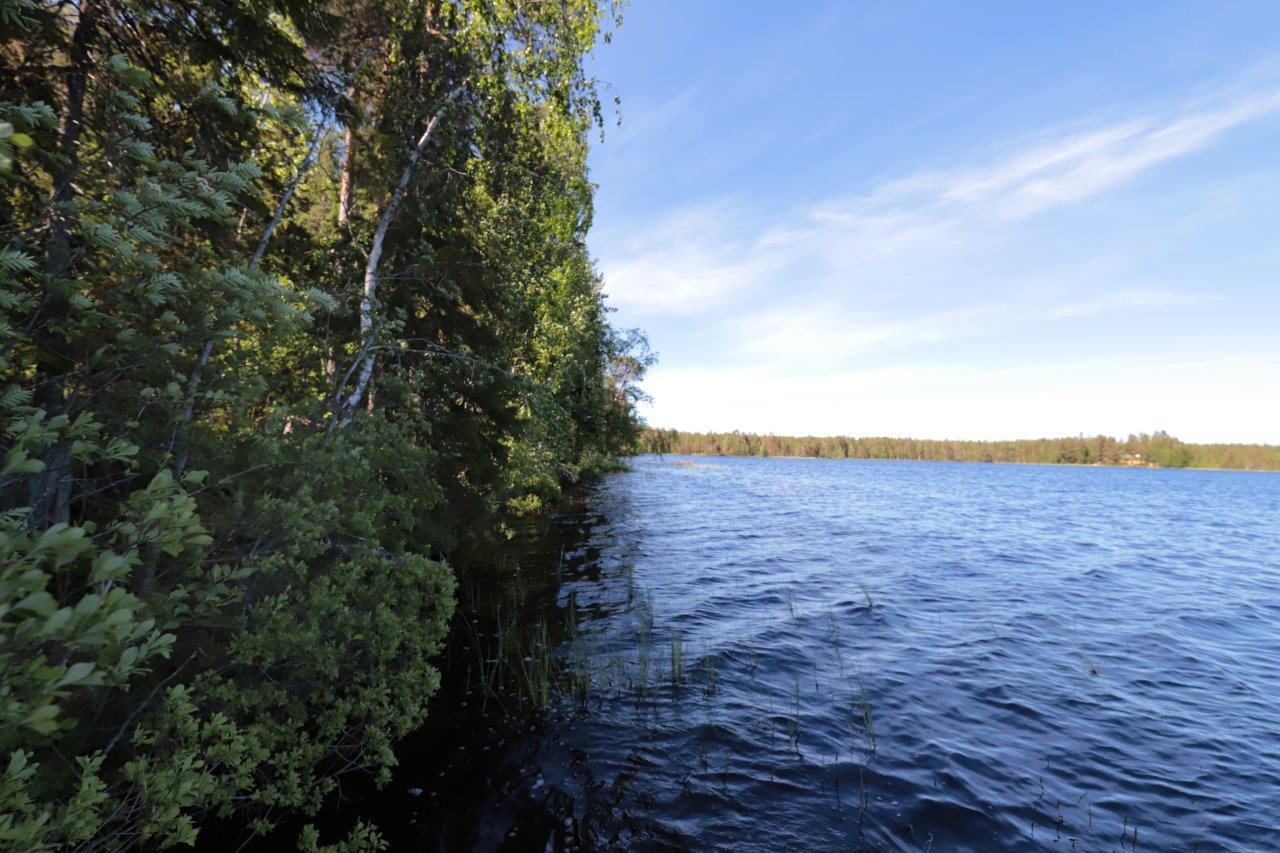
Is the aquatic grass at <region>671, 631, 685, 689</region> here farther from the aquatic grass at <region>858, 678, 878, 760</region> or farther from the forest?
the forest

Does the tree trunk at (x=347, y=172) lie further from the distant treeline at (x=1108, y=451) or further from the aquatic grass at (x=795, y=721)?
the distant treeline at (x=1108, y=451)

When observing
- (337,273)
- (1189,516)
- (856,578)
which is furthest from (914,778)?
(1189,516)

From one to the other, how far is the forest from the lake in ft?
5.74

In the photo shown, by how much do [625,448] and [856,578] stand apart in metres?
27.2

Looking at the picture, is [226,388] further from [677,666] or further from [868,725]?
[868,725]

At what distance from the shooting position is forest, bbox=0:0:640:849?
2971mm

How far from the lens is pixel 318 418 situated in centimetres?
732

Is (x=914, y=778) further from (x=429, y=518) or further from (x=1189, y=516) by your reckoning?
(x=1189, y=516)

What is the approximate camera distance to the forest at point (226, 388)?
297 cm

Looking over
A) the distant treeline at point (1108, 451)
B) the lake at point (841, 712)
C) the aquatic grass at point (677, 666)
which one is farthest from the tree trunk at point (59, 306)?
the distant treeline at point (1108, 451)

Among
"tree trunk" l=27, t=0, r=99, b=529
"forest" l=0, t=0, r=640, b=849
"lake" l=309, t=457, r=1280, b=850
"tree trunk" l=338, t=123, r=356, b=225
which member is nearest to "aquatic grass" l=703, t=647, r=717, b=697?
"lake" l=309, t=457, r=1280, b=850

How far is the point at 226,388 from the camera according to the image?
15.8 feet

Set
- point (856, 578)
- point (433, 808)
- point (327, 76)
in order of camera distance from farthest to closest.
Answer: point (856, 578), point (327, 76), point (433, 808)

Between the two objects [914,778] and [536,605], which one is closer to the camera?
[914,778]
